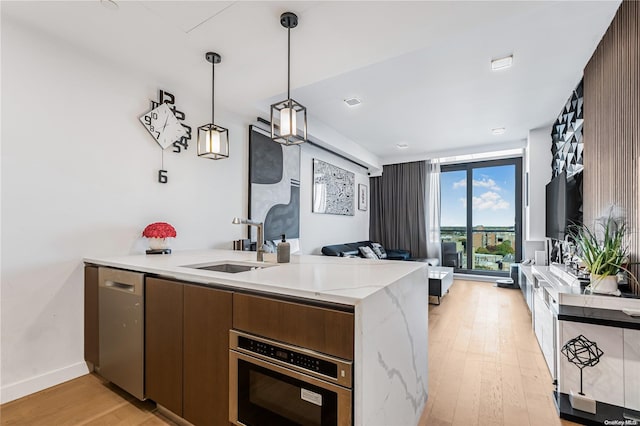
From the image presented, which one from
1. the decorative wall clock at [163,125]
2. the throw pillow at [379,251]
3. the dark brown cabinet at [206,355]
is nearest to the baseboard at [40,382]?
the dark brown cabinet at [206,355]

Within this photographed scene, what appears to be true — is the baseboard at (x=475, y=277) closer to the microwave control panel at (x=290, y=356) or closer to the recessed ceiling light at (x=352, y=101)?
the recessed ceiling light at (x=352, y=101)

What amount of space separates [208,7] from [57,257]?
2027mm

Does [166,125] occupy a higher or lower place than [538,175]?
higher

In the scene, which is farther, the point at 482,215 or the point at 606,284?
the point at 482,215

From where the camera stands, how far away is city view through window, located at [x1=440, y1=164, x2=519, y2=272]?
591 centimetres

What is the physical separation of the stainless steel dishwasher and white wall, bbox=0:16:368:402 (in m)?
0.35

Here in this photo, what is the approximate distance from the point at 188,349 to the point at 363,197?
565 centimetres

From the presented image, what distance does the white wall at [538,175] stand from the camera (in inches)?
182

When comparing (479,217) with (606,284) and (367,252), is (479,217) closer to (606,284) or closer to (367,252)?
(367,252)

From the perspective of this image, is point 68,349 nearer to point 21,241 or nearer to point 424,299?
point 21,241

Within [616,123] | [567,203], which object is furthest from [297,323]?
[567,203]

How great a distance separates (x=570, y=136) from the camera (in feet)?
11.5

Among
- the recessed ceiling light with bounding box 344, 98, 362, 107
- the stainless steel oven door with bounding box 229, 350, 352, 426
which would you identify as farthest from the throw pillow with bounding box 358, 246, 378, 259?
the stainless steel oven door with bounding box 229, 350, 352, 426

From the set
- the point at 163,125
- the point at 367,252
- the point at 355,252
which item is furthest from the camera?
the point at 367,252
